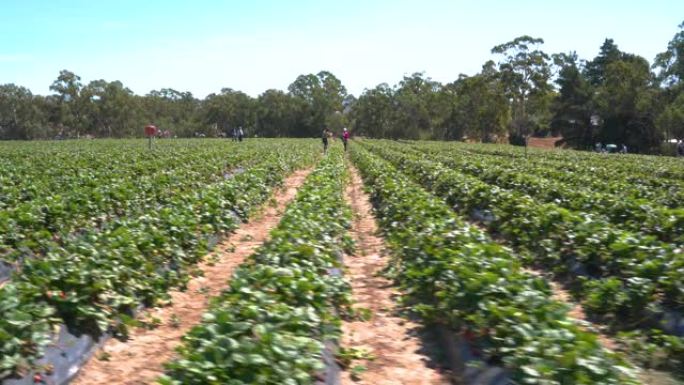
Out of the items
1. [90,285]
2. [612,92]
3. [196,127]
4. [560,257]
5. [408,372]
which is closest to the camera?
[408,372]

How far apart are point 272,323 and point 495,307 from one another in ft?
5.60

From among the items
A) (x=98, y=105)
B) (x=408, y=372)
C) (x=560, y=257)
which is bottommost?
(x=408, y=372)

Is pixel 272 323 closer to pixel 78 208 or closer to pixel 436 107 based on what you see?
pixel 78 208

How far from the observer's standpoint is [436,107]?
3219 inches

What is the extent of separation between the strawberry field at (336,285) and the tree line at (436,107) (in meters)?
47.8

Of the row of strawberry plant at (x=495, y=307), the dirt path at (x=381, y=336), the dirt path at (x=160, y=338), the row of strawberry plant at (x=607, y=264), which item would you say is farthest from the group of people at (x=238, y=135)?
the row of strawberry plant at (x=495, y=307)

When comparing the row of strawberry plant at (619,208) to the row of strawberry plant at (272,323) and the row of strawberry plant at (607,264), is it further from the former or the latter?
the row of strawberry plant at (272,323)

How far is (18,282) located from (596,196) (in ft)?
30.7

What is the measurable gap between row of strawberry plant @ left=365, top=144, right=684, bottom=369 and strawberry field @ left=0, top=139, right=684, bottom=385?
0.02 m

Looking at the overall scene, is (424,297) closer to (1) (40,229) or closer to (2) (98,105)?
(1) (40,229)

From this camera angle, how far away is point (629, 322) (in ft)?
18.4

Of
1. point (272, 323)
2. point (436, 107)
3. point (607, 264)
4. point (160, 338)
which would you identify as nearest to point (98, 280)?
point (160, 338)

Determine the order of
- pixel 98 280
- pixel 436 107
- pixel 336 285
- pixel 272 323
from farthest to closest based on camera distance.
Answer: pixel 436 107, pixel 336 285, pixel 98 280, pixel 272 323

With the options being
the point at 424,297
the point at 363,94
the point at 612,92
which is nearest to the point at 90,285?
the point at 424,297
